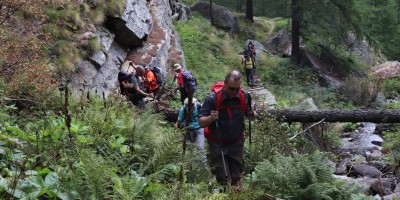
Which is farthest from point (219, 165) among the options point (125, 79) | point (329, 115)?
point (329, 115)

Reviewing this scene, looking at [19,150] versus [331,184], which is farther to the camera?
[331,184]

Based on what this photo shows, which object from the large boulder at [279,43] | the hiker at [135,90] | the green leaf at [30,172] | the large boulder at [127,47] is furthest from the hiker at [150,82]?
the large boulder at [279,43]

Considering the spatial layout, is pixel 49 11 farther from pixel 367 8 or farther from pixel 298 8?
pixel 367 8

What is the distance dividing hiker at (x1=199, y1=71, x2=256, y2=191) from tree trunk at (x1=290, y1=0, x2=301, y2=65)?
2027 centimetres

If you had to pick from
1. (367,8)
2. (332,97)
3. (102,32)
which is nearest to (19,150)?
(102,32)

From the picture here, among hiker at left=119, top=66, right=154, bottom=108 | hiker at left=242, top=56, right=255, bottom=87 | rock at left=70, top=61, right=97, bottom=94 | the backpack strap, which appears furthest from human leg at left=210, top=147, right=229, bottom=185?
hiker at left=242, top=56, right=255, bottom=87

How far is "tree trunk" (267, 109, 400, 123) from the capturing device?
10.9 meters

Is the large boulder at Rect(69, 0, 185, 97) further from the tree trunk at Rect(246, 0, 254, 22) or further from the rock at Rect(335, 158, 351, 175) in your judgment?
the tree trunk at Rect(246, 0, 254, 22)

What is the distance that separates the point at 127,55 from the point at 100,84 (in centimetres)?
317

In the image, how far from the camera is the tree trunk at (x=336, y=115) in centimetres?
1090

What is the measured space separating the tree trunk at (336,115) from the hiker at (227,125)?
4.76 m

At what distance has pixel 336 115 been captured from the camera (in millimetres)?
11148

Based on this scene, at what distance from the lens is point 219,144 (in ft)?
19.8

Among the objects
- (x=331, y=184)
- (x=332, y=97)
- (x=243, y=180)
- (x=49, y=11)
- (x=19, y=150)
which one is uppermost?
(x=49, y=11)
